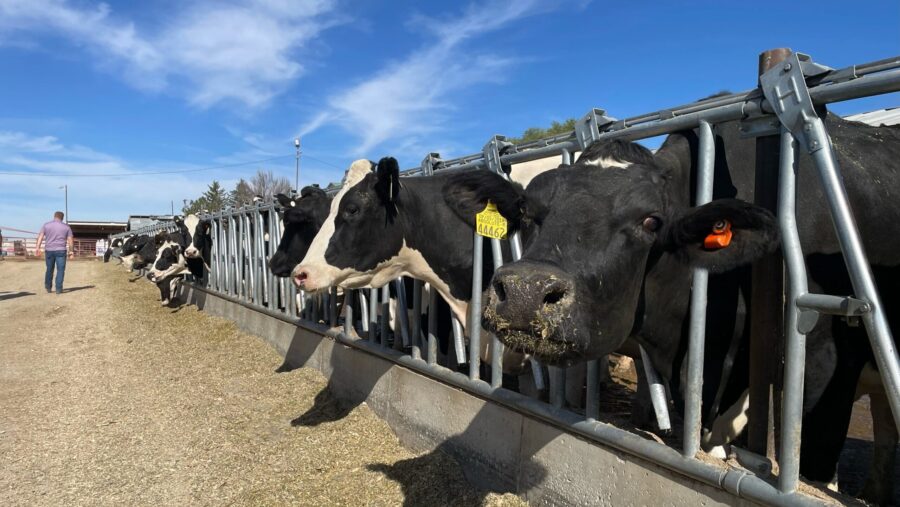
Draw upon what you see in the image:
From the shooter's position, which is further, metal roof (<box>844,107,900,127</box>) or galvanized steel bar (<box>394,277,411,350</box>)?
metal roof (<box>844,107,900,127</box>)

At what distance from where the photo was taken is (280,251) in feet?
23.7

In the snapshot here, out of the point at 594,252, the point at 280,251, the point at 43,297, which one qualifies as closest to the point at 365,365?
the point at 280,251

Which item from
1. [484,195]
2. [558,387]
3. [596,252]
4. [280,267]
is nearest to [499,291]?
[596,252]

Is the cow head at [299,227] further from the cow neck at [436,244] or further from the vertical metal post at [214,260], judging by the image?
the vertical metal post at [214,260]

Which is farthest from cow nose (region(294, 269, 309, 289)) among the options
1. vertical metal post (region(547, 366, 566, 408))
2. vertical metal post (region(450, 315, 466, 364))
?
vertical metal post (region(547, 366, 566, 408))

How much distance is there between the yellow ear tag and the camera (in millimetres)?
3137

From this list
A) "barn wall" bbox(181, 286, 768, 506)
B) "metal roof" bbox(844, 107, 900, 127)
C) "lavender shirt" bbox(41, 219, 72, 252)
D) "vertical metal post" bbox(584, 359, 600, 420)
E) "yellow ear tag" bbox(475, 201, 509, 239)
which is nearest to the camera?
"barn wall" bbox(181, 286, 768, 506)

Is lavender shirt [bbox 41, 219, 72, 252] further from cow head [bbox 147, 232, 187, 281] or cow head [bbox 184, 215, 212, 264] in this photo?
cow head [bbox 184, 215, 212, 264]

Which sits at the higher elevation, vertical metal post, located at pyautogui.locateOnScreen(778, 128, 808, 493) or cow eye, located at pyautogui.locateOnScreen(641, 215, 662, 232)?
cow eye, located at pyautogui.locateOnScreen(641, 215, 662, 232)

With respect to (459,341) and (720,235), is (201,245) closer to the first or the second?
(459,341)

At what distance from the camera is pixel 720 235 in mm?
2191

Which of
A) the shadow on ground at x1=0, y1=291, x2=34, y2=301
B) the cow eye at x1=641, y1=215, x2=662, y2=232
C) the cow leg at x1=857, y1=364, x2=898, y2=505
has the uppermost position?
the cow eye at x1=641, y1=215, x2=662, y2=232

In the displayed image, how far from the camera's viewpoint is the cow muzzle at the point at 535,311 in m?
1.99

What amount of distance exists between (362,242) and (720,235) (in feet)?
9.70
